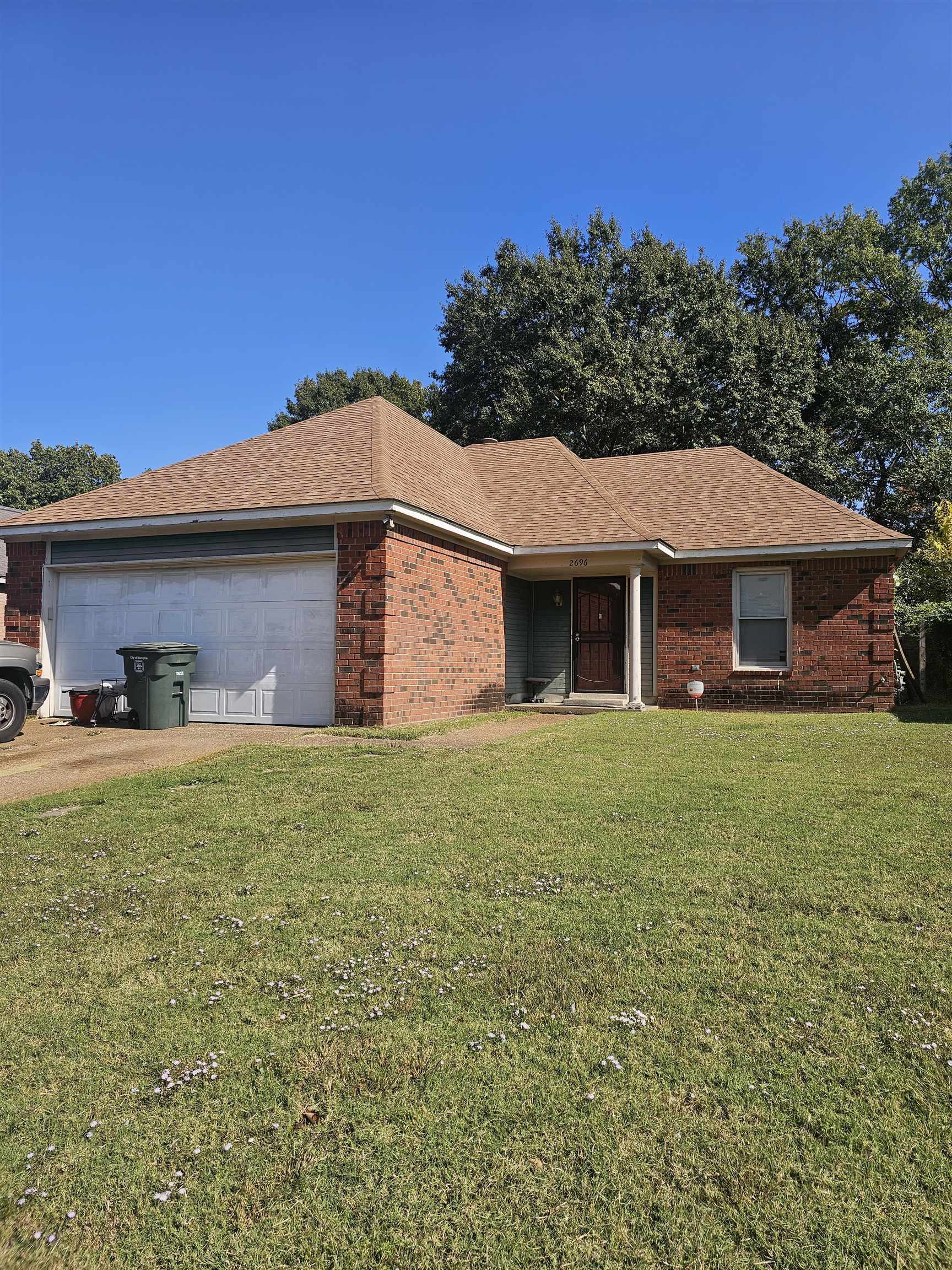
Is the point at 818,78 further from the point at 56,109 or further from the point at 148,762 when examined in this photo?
the point at 148,762

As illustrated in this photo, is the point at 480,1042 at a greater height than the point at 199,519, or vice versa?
the point at 199,519

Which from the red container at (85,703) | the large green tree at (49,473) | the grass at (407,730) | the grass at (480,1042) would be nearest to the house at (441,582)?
the grass at (407,730)

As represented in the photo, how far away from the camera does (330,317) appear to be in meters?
20.8

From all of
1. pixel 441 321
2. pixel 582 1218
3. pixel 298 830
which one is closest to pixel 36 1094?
pixel 582 1218

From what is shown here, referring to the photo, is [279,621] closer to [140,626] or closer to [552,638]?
[140,626]

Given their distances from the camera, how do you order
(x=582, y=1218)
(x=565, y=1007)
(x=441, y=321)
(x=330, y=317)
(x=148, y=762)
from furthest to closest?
(x=441, y=321) → (x=330, y=317) → (x=148, y=762) → (x=565, y=1007) → (x=582, y=1218)

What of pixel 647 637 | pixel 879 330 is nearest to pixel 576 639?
pixel 647 637

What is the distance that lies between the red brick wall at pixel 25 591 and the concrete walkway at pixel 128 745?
75.4 inches

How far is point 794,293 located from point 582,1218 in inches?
1175

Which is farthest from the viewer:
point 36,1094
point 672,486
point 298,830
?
point 672,486

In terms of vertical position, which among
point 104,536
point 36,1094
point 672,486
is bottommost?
point 36,1094

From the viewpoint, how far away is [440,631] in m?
11.9

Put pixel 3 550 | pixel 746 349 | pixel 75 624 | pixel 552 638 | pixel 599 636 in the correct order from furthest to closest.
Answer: pixel 3 550, pixel 746 349, pixel 552 638, pixel 599 636, pixel 75 624

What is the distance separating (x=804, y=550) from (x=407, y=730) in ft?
26.7
